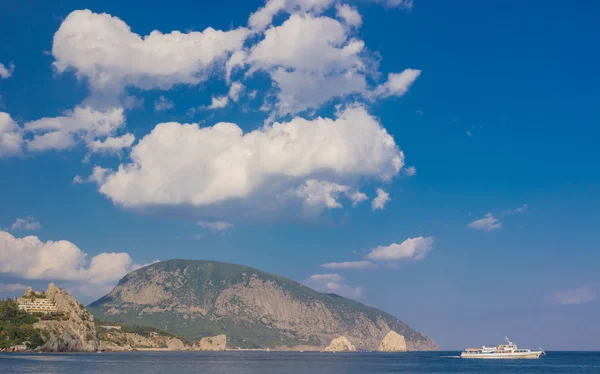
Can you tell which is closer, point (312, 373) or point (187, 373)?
point (187, 373)

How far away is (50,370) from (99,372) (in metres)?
13.4

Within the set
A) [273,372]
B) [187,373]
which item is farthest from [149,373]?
[273,372]

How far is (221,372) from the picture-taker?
193125mm

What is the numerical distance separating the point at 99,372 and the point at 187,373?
2503cm

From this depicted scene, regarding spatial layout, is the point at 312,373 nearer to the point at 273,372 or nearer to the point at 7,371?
the point at 273,372

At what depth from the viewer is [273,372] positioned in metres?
195

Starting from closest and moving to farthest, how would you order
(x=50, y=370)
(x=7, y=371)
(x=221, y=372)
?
(x=7, y=371) → (x=50, y=370) → (x=221, y=372)

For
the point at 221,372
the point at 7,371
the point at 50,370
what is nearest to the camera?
the point at 7,371

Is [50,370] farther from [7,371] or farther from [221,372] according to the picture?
[221,372]

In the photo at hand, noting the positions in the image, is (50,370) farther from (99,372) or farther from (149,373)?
(149,373)

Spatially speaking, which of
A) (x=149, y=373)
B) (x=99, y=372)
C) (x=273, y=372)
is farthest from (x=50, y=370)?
(x=273, y=372)

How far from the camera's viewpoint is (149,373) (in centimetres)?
17200

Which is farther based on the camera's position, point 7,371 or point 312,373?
point 312,373

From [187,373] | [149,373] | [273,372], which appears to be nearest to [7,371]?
[149,373]
